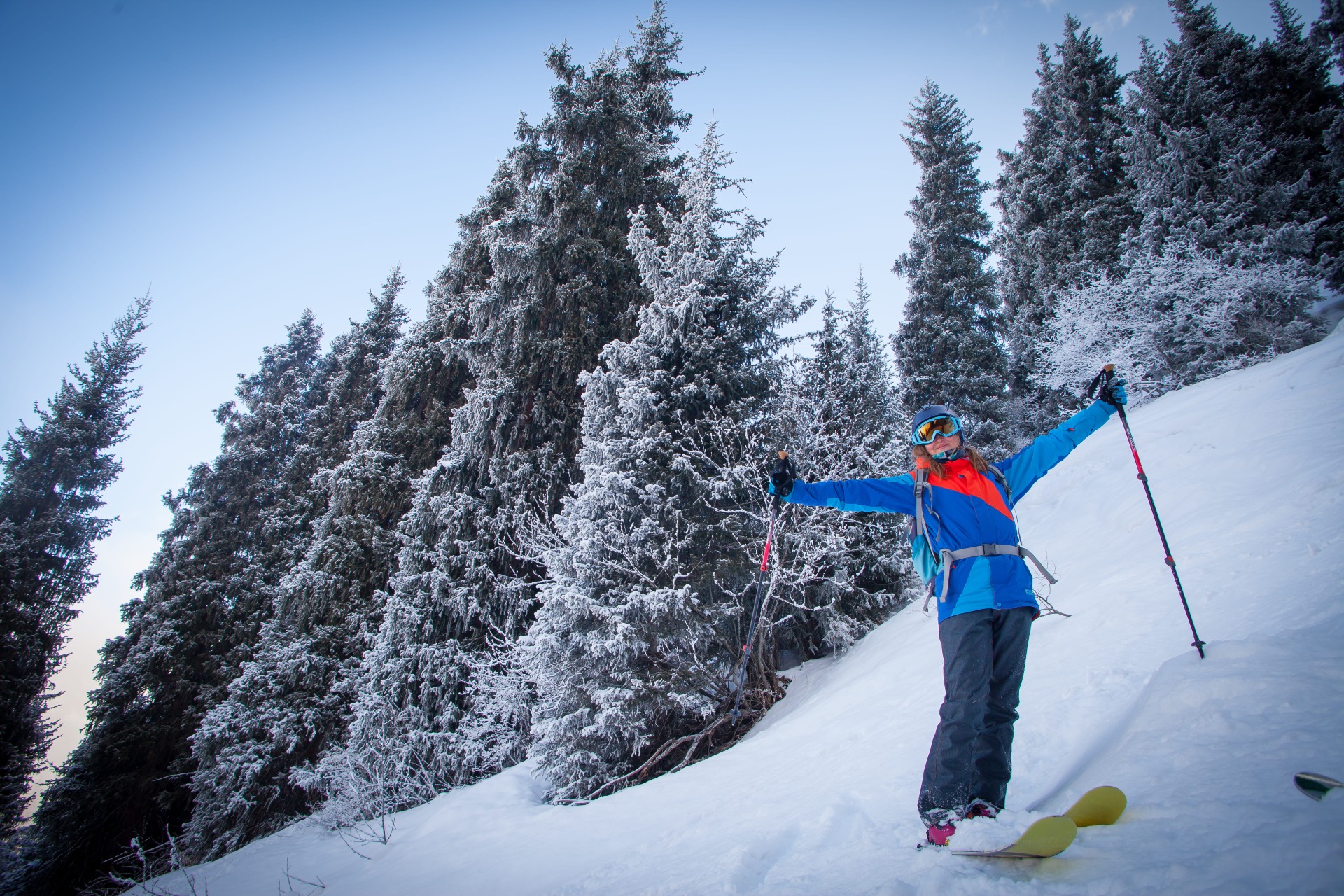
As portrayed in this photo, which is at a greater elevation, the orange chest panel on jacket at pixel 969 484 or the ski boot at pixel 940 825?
the orange chest panel on jacket at pixel 969 484

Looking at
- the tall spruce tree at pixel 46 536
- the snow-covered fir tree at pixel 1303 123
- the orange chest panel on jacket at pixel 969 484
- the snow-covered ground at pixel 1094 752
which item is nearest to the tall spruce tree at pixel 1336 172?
the snow-covered fir tree at pixel 1303 123

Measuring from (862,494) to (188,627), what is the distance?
18.4 metres

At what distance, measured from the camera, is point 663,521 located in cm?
733

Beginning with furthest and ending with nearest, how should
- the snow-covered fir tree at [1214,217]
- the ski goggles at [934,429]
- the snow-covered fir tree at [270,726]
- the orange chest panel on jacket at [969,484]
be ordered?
the snow-covered fir tree at [1214,217] < the snow-covered fir tree at [270,726] < the ski goggles at [934,429] < the orange chest panel on jacket at [969,484]

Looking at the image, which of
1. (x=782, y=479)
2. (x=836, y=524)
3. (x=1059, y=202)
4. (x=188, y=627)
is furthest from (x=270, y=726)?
(x=1059, y=202)

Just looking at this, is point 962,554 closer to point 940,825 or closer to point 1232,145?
point 940,825

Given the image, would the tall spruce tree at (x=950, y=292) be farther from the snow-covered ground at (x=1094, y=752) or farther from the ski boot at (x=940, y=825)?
the ski boot at (x=940, y=825)

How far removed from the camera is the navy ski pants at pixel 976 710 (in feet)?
7.70

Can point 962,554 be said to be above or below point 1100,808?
above

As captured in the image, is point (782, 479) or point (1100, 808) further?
point (782, 479)

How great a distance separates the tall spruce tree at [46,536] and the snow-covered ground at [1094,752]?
14.8 meters

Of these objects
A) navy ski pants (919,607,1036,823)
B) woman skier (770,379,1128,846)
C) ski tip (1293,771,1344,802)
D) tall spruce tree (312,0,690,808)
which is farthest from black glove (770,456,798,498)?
tall spruce tree (312,0,690,808)

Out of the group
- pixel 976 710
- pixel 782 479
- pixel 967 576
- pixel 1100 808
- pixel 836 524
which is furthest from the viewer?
pixel 836 524

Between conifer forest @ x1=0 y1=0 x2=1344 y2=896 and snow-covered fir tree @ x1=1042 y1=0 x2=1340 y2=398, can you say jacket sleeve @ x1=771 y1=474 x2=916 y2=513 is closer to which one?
conifer forest @ x1=0 y1=0 x2=1344 y2=896
